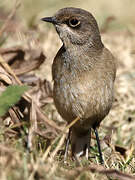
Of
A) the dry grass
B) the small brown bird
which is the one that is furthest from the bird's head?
the dry grass

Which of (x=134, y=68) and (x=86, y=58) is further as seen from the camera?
(x=134, y=68)

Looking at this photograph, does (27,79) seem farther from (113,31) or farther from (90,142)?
(113,31)

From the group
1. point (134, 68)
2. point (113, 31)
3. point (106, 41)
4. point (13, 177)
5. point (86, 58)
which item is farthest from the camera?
point (113, 31)

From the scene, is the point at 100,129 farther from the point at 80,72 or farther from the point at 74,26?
the point at 74,26

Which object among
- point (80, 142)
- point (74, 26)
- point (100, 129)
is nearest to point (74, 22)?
point (74, 26)

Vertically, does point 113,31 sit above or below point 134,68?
above

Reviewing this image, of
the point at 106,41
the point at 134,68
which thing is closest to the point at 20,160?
the point at 134,68

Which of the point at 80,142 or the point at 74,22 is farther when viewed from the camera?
the point at 80,142

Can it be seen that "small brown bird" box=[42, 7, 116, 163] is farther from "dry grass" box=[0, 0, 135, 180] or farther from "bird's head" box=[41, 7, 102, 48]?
"dry grass" box=[0, 0, 135, 180]
